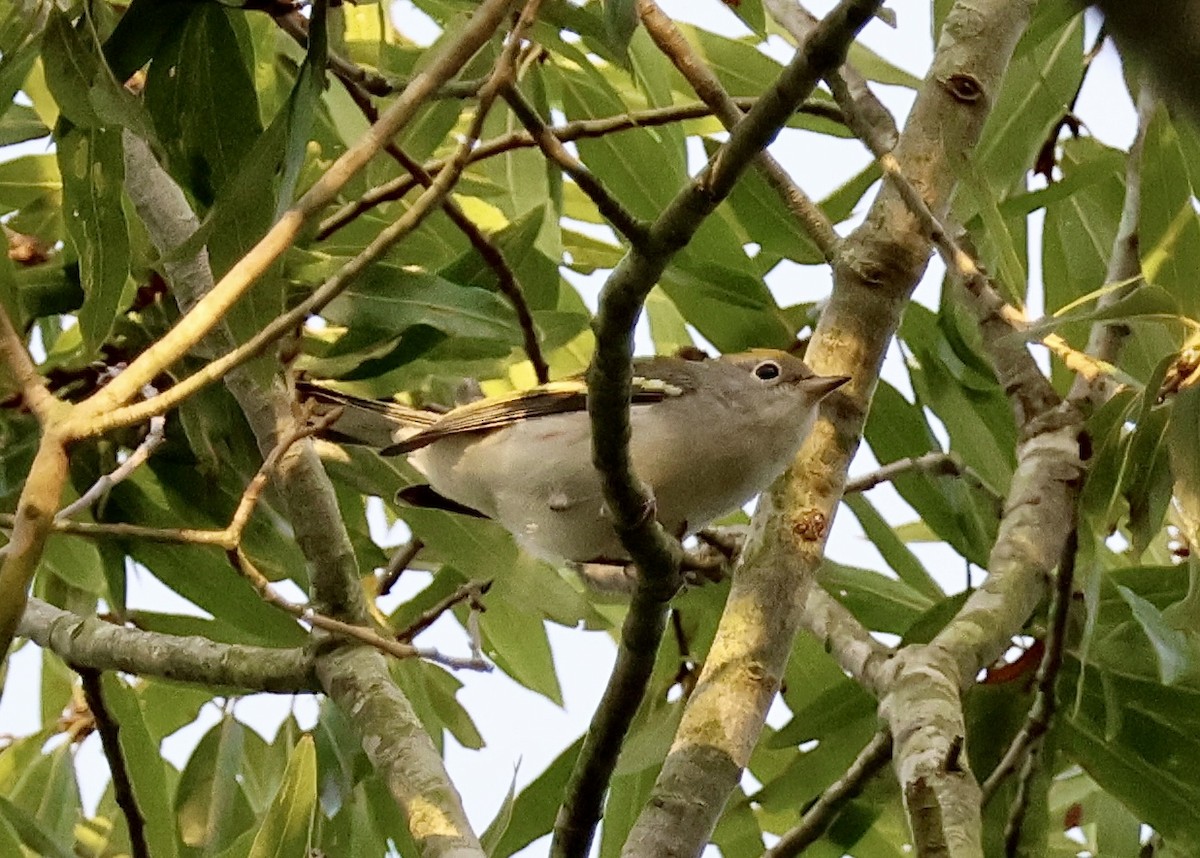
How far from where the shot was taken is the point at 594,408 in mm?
1234

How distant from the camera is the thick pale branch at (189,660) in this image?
5.63 feet

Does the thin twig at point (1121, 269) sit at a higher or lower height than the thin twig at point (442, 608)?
higher

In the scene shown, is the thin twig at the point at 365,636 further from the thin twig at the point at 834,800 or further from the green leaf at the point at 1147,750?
the green leaf at the point at 1147,750

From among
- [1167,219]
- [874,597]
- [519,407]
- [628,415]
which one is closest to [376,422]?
[519,407]

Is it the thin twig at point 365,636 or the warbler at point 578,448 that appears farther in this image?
the warbler at point 578,448

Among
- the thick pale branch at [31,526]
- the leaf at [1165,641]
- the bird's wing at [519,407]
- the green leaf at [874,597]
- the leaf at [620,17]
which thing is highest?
the bird's wing at [519,407]

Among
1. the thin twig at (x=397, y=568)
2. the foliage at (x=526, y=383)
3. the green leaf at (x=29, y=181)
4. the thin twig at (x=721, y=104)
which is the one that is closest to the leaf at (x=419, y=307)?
the foliage at (x=526, y=383)

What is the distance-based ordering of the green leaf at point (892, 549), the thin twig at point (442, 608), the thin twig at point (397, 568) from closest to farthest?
the thin twig at point (442, 608) < the thin twig at point (397, 568) < the green leaf at point (892, 549)

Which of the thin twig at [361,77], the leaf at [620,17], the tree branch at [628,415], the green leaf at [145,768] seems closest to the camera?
the tree branch at [628,415]

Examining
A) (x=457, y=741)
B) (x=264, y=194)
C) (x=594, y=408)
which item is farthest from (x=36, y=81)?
(x=594, y=408)

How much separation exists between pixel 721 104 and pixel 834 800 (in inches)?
33.7

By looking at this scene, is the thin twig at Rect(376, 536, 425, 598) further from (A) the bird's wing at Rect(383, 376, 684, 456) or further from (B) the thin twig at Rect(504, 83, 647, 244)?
(B) the thin twig at Rect(504, 83, 647, 244)

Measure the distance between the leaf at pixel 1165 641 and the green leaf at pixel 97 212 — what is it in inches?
46.5

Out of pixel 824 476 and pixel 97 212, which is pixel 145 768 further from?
pixel 824 476
